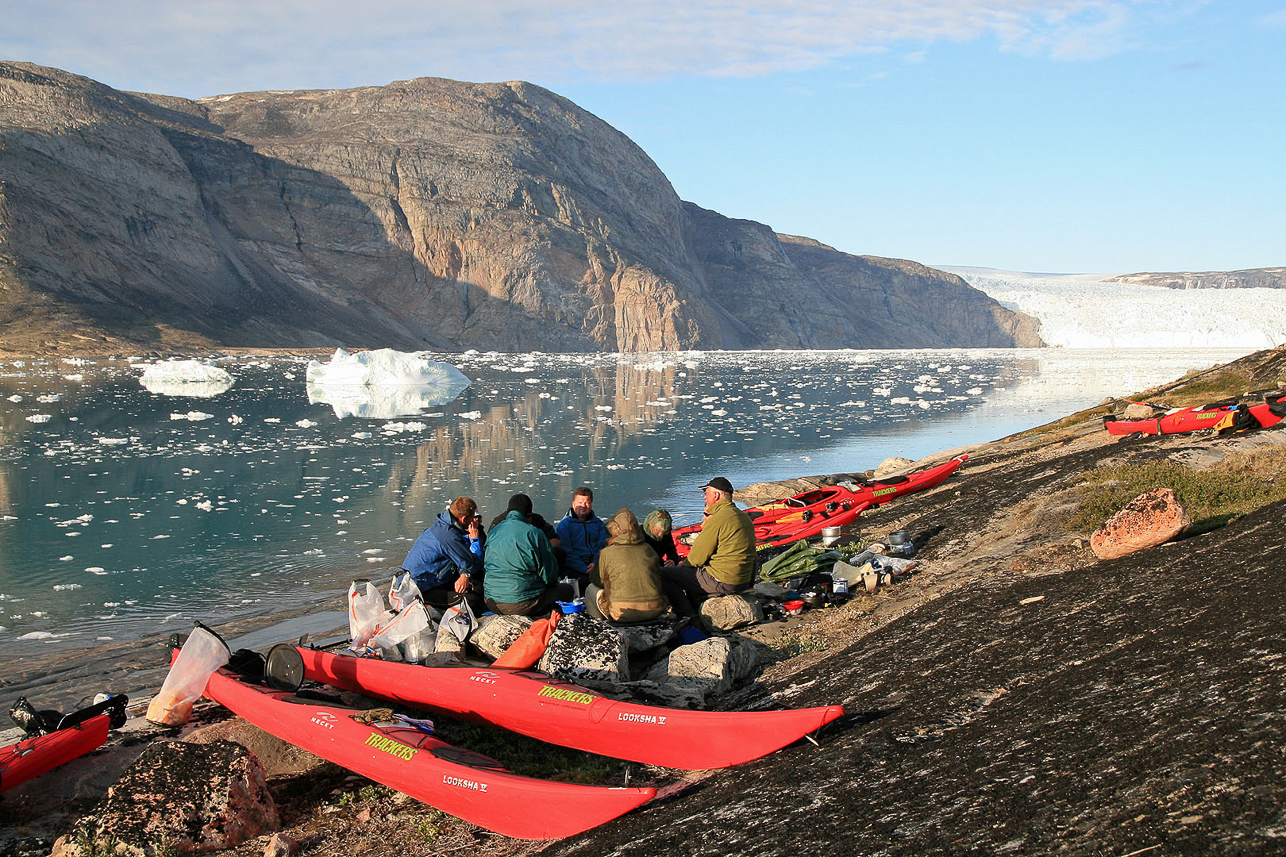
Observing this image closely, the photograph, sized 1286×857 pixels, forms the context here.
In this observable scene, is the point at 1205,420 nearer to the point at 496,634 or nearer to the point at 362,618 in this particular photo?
the point at 496,634

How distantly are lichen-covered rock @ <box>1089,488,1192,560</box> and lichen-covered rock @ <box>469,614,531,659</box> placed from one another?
13.8 feet

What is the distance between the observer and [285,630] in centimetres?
1070

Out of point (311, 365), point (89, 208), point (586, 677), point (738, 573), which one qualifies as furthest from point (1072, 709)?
point (89, 208)

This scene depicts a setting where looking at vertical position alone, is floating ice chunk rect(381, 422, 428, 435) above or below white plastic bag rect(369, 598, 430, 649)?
above

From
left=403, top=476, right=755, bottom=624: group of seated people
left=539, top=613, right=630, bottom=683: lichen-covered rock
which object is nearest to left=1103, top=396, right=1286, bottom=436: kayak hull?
left=403, top=476, right=755, bottom=624: group of seated people

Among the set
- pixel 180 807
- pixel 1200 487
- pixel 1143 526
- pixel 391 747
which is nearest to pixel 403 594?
pixel 391 747

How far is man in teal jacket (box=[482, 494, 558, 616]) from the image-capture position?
7.65 meters

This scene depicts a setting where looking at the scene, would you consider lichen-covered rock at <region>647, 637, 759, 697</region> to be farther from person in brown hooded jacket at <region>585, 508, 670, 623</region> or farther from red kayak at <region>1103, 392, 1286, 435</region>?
red kayak at <region>1103, 392, 1286, 435</region>

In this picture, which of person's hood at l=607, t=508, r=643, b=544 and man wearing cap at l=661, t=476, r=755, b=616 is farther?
man wearing cap at l=661, t=476, r=755, b=616

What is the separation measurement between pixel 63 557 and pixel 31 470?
869cm

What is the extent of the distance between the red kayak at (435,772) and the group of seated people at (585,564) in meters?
1.77

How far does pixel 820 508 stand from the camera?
41.4ft

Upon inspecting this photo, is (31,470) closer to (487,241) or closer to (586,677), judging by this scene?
(586,677)

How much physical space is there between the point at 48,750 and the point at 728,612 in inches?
189
